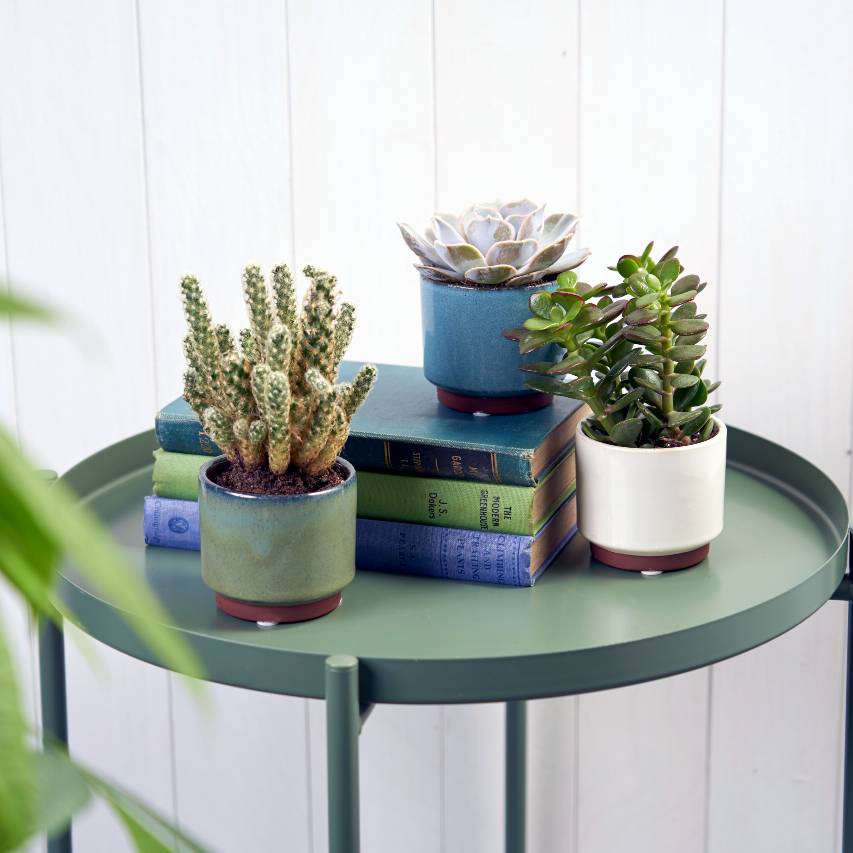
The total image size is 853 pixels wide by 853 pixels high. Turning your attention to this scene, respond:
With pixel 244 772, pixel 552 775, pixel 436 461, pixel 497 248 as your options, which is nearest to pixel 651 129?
pixel 497 248

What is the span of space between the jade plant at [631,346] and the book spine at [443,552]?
98mm

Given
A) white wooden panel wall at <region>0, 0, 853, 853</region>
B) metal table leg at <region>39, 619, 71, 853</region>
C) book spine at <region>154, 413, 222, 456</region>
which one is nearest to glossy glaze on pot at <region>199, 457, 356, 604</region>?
book spine at <region>154, 413, 222, 456</region>

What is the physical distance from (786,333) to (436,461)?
0.48 metres

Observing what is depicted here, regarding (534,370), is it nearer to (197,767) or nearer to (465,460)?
(465,460)

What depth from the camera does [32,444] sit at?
1.37 m

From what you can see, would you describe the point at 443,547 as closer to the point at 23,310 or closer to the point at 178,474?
the point at 178,474

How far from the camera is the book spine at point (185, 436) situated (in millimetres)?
890

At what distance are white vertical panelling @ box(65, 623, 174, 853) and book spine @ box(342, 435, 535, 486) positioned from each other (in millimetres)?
667

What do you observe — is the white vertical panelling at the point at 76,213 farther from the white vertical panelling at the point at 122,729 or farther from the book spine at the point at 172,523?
the book spine at the point at 172,523

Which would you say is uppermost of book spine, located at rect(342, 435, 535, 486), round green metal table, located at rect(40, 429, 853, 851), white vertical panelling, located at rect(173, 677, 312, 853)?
book spine, located at rect(342, 435, 535, 486)

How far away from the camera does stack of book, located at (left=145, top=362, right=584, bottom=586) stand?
2.72 ft

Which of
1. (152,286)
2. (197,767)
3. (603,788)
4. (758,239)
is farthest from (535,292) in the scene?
(197,767)

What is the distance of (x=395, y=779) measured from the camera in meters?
1.40

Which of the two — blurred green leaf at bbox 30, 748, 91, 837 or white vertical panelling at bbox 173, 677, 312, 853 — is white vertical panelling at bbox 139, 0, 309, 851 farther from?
blurred green leaf at bbox 30, 748, 91, 837
